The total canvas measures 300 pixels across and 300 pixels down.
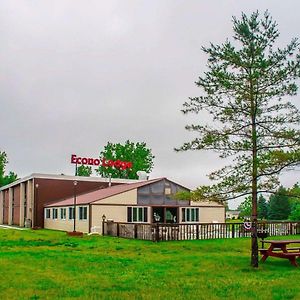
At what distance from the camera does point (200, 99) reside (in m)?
15.6

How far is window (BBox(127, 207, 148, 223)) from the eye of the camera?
120 feet

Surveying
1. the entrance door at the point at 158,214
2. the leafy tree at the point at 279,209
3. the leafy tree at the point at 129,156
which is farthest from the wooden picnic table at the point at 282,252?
the leafy tree at the point at 129,156

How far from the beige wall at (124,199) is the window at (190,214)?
439 centimetres

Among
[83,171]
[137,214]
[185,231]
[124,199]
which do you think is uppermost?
[83,171]

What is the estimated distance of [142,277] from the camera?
11.7 metres

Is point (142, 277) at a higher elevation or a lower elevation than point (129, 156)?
lower

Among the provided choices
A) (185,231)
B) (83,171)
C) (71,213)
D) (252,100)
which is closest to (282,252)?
(252,100)

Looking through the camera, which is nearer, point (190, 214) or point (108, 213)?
point (108, 213)

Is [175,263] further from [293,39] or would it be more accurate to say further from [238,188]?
[293,39]

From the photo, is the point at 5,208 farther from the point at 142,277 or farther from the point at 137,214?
the point at 142,277

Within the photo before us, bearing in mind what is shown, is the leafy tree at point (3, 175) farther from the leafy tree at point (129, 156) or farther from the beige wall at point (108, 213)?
the beige wall at point (108, 213)

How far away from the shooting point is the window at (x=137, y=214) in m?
36.5

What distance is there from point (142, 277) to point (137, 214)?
1000 inches

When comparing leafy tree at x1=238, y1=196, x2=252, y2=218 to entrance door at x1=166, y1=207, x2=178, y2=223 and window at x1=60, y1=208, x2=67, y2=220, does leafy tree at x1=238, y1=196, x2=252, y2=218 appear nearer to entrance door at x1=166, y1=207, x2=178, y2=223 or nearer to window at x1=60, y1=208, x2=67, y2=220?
entrance door at x1=166, y1=207, x2=178, y2=223
